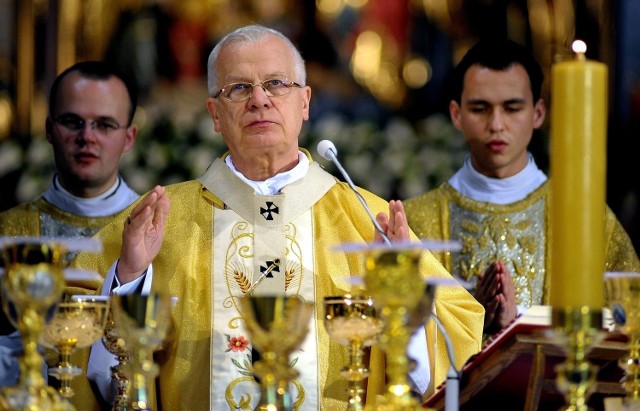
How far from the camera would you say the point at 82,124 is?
17.1 ft

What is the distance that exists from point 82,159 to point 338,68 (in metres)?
2.07

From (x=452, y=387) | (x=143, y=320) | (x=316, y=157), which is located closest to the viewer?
(x=143, y=320)

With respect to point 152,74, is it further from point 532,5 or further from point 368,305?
point 368,305

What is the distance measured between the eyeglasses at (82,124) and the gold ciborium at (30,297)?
10.5 feet

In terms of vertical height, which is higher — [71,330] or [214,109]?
[214,109]

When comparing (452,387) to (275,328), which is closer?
(275,328)

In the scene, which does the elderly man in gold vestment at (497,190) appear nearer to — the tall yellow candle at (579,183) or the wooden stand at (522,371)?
the wooden stand at (522,371)

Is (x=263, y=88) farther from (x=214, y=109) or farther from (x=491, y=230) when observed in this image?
(x=491, y=230)

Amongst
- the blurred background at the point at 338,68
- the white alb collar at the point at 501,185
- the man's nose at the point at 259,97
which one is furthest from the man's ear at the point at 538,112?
the man's nose at the point at 259,97

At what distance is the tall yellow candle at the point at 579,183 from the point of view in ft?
6.42

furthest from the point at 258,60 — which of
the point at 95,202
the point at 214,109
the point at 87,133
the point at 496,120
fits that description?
the point at 95,202

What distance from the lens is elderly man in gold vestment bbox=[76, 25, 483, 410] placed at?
3.48 meters

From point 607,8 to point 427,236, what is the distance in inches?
73.7

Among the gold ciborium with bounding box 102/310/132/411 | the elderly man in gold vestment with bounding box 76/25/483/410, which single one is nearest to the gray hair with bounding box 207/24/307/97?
the elderly man in gold vestment with bounding box 76/25/483/410
